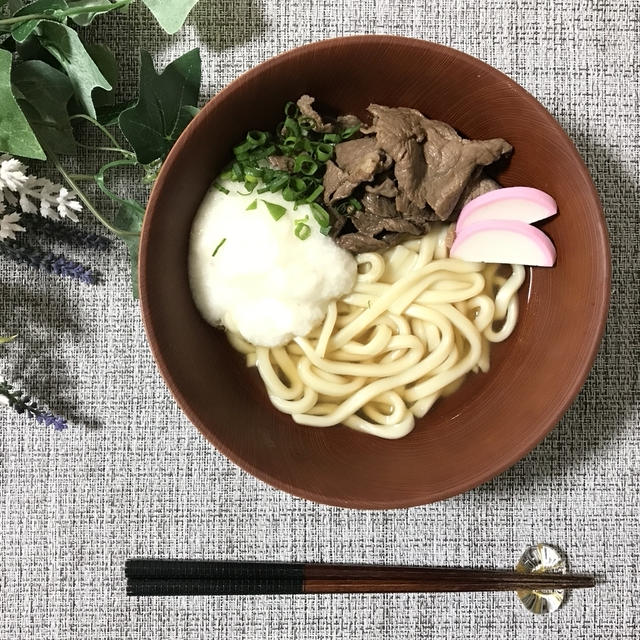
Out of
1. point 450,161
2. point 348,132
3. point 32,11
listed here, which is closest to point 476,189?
point 450,161

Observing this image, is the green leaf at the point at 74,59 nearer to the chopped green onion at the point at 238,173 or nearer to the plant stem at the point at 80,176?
the plant stem at the point at 80,176

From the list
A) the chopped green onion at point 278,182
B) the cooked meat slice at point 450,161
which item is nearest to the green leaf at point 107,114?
the chopped green onion at point 278,182

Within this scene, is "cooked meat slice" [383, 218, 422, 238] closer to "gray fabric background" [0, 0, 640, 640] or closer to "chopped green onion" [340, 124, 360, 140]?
"chopped green onion" [340, 124, 360, 140]

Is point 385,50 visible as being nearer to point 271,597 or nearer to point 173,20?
point 173,20

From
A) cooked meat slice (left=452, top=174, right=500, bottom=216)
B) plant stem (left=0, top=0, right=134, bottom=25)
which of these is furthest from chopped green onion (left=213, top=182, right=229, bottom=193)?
cooked meat slice (left=452, top=174, right=500, bottom=216)

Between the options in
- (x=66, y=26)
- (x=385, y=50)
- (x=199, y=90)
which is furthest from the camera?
(x=199, y=90)

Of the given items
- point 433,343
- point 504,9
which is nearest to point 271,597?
point 433,343

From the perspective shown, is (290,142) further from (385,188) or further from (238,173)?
(385,188)
